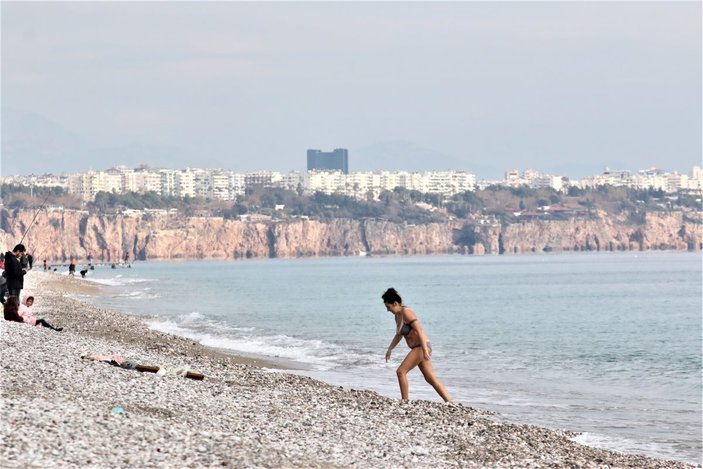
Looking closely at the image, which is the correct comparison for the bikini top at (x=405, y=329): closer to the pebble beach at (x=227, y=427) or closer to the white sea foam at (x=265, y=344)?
the pebble beach at (x=227, y=427)

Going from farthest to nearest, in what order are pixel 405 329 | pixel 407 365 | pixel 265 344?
pixel 265 344 < pixel 407 365 < pixel 405 329

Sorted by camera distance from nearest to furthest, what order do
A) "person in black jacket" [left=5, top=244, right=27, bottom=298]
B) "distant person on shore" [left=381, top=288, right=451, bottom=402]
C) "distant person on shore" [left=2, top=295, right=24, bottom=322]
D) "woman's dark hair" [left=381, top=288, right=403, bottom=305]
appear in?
1. "woman's dark hair" [left=381, top=288, right=403, bottom=305]
2. "distant person on shore" [left=381, top=288, right=451, bottom=402]
3. "distant person on shore" [left=2, top=295, right=24, bottom=322]
4. "person in black jacket" [left=5, top=244, right=27, bottom=298]

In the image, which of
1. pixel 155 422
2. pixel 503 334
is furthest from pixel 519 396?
pixel 503 334

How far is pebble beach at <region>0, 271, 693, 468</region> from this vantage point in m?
9.96

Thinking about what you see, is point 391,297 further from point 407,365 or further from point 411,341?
point 407,365

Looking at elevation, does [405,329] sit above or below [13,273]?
below

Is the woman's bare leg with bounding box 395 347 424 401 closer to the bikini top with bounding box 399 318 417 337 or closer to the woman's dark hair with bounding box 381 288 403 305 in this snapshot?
the bikini top with bounding box 399 318 417 337

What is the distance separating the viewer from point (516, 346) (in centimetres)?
3619

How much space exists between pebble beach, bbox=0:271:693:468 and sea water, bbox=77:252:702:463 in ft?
8.77

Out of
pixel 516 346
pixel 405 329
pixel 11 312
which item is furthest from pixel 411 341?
pixel 516 346

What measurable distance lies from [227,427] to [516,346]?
2520 cm

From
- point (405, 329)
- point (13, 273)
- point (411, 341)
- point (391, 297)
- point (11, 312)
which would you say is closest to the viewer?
point (391, 297)

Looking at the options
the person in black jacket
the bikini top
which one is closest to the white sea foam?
the person in black jacket

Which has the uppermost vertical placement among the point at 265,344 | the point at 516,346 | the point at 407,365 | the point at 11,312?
the point at 11,312
